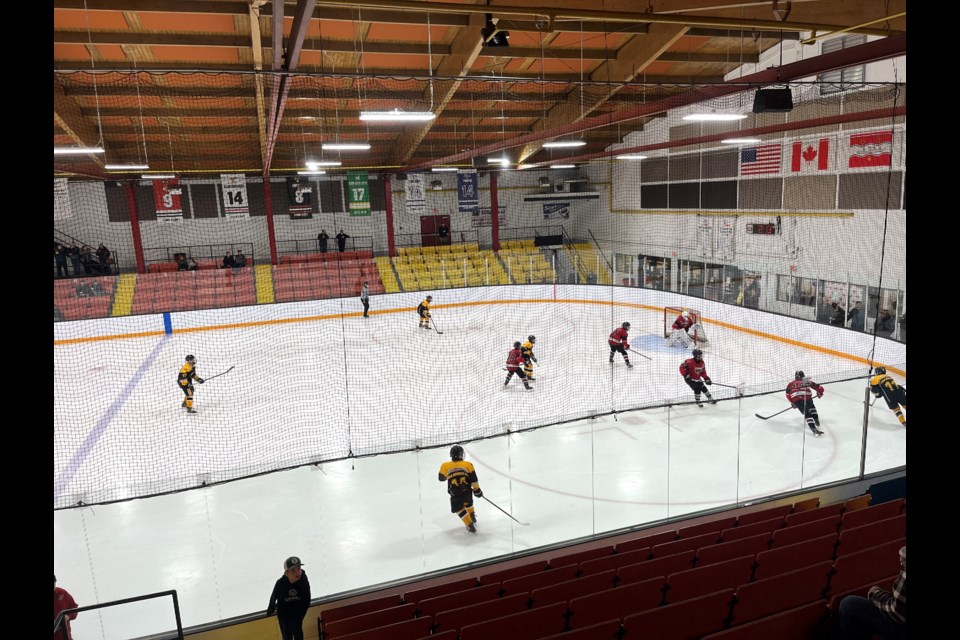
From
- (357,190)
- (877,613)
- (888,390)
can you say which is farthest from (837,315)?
(357,190)

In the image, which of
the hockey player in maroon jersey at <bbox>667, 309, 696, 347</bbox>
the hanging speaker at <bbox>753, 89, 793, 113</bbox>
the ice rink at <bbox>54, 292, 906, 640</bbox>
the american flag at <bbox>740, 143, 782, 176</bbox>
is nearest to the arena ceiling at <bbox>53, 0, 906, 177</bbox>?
the hanging speaker at <bbox>753, 89, 793, 113</bbox>

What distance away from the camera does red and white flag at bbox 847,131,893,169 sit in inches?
481

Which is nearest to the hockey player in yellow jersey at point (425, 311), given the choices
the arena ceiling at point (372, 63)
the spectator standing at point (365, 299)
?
the spectator standing at point (365, 299)

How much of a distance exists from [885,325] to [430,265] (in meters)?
13.2

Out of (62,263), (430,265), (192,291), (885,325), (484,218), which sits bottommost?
(885,325)

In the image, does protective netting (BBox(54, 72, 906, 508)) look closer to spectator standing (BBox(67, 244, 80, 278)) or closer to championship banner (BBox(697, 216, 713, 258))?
championship banner (BBox(697, 216, 713, 258))

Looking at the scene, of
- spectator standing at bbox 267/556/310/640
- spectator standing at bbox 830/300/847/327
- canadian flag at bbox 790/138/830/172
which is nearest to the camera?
spectator standing at bbox 267/556/310/640

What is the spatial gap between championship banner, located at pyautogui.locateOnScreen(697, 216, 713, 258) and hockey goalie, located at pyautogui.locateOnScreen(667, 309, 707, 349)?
185 inches

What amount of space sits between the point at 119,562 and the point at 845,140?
15279mm

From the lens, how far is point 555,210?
80.5 ft

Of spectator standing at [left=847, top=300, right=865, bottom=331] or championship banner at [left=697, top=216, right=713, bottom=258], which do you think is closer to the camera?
spectator standing at [left=847, top=300, right=865, bottom=331]

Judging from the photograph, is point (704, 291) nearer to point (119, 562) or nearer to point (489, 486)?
point (489, 486)

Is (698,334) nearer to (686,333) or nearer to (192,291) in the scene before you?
(686,333)

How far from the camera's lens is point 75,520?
6312mm
